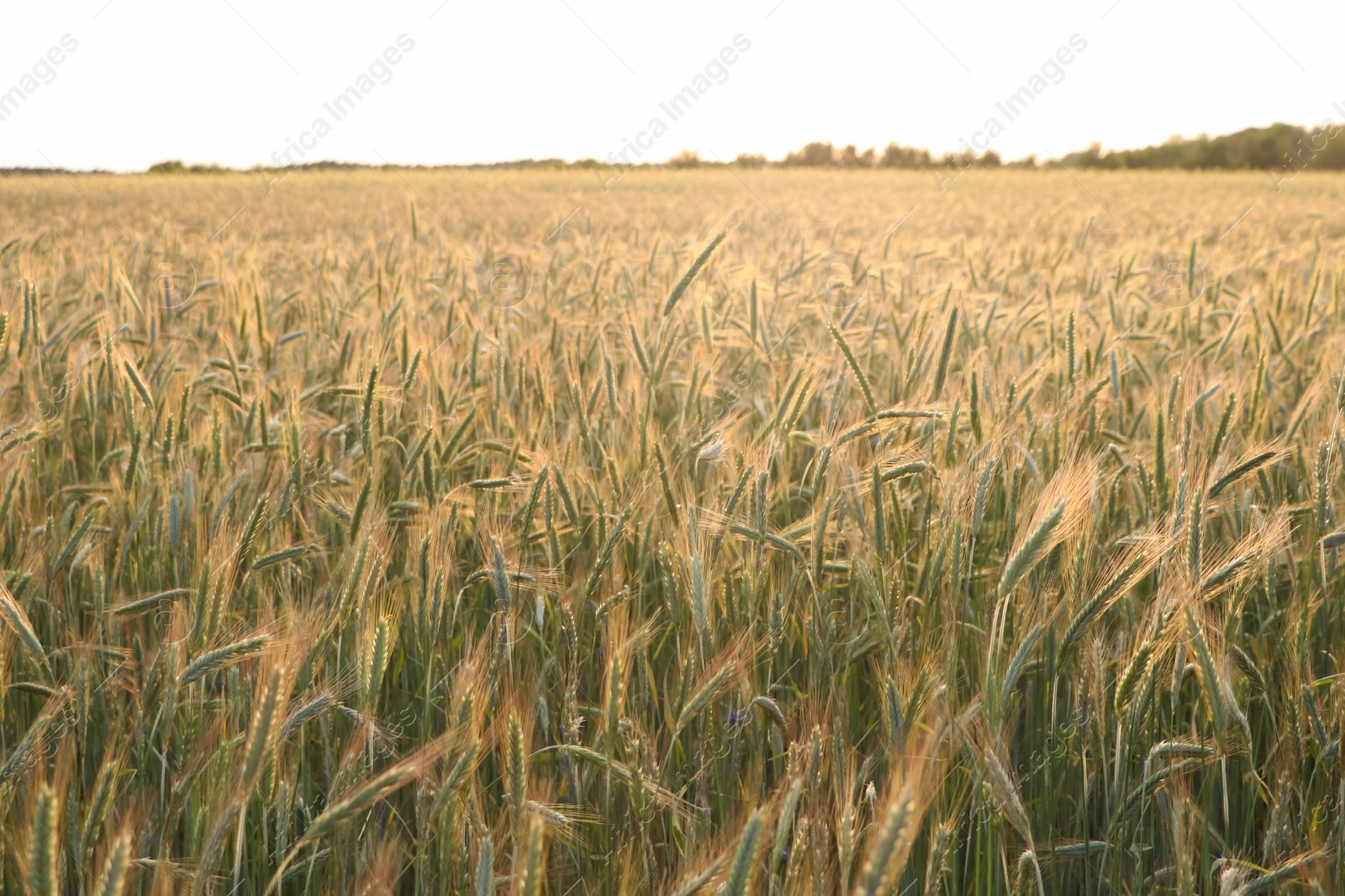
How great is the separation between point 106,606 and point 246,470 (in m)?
0.36

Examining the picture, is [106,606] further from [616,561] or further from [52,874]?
[52,874]

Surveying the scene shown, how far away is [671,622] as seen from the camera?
1.64 m

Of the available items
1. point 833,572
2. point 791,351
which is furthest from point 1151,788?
point 791,351

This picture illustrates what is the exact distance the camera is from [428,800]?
1.19 m

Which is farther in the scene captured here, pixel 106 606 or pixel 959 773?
pixel 106 606

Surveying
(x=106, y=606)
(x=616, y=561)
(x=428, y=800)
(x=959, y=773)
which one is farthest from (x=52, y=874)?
(x=959, y=773)

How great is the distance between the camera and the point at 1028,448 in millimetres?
1945

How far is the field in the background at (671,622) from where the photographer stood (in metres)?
1.06

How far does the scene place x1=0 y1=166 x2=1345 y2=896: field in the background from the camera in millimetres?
1056

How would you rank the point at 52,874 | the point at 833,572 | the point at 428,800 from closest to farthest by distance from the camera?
the point at 52,874 → the point at 428,800 → the point at 833,572

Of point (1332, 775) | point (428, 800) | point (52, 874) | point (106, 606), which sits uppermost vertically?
point (52, 874)

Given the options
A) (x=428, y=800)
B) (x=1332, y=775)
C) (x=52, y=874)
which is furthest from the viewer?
(x=1332, y=775)

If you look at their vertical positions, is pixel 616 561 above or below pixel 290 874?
above

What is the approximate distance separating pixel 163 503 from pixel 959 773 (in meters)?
1.57
